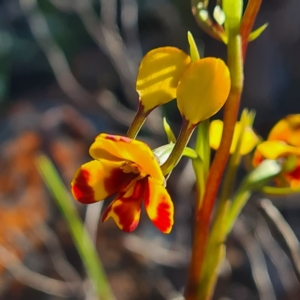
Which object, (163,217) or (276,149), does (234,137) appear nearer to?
(276,149)

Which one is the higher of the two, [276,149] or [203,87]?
[203,87]

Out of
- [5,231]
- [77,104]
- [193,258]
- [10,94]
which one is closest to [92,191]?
[193,258]

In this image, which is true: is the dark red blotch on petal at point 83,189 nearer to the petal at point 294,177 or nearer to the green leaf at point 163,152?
A: the green leaf at point 163,152

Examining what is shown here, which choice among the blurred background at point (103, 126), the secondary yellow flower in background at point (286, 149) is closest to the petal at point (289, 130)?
the secondary yellow flower in background at point (286, 149)

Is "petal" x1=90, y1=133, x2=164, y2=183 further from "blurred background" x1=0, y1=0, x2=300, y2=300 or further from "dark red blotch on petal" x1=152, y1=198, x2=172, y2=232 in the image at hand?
"blurred background" x1=0, y1=0, x2=300, y2=300

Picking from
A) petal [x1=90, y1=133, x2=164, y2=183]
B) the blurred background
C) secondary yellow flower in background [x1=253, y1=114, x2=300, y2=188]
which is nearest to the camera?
petal [x1=90, y1=133, x2=164, y2=183]

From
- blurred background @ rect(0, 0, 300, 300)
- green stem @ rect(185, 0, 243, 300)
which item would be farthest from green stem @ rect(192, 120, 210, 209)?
blurred background @ rect(0, 0, 300, 300)

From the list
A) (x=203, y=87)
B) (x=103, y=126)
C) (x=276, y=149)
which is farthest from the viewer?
(x=103, y=126)

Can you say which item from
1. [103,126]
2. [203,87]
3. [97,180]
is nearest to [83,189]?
[97,180]
